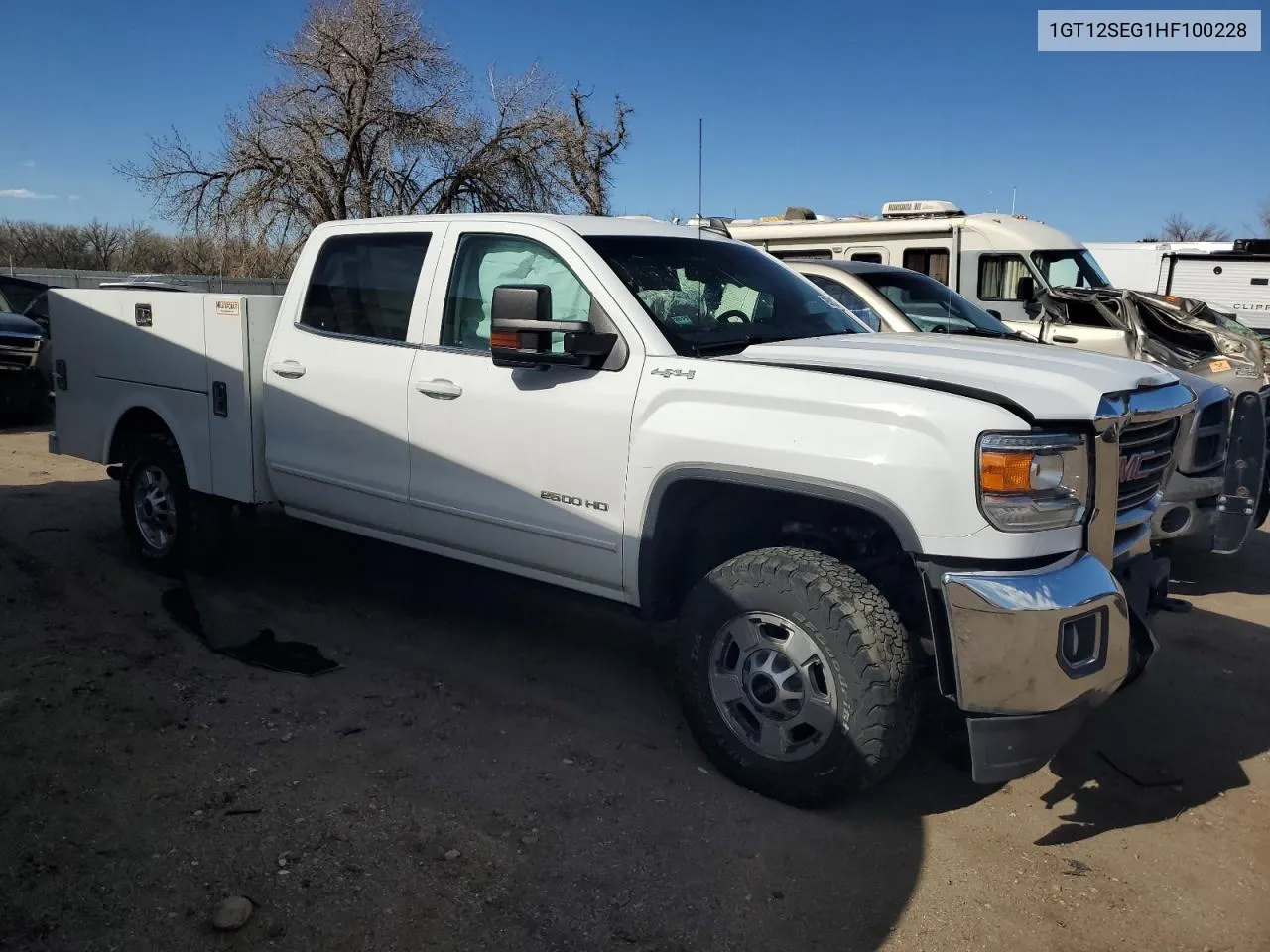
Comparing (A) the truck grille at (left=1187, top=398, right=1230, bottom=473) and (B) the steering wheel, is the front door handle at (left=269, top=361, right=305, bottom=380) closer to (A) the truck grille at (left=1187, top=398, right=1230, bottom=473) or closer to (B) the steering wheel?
(B) the steering wheel

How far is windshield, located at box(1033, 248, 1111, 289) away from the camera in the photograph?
1095cm

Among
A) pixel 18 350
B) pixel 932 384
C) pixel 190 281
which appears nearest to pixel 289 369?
pixel 932 384

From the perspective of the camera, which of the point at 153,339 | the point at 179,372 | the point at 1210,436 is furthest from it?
the point at 1210,436

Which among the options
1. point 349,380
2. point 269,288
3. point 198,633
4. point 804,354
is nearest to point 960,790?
point 804,354

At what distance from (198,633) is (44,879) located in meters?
2.21

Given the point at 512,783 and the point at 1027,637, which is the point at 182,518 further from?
the point at 1027,637

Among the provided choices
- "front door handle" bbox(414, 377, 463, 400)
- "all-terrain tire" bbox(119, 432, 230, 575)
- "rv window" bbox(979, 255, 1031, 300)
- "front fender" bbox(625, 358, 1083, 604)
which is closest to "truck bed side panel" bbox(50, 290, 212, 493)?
"all-terrain tire" bbox(119, 432, 230, 575)

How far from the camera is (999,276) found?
11.1 meters

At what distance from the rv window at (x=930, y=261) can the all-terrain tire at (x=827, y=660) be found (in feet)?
27.7

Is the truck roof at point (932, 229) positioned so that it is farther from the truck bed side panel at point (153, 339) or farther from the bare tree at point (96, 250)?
the bare tree at point (96, 250)

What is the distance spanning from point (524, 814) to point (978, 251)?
360 inches

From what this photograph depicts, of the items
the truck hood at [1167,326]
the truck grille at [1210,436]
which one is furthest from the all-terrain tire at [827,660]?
the truck hood at [1167,326]

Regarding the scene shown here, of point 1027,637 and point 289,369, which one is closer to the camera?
point 1027,637

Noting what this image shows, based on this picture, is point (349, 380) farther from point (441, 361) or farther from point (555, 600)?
point (555, 600)
